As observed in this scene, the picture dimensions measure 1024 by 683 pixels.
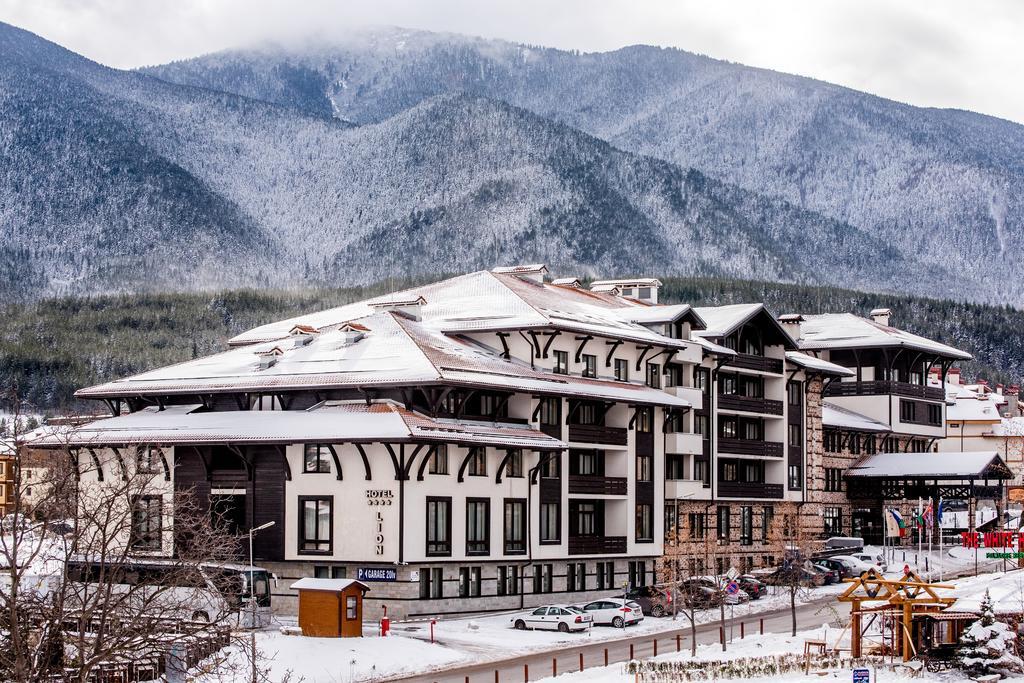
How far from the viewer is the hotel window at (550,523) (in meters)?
95.9

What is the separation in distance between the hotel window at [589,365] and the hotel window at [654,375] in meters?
5.63

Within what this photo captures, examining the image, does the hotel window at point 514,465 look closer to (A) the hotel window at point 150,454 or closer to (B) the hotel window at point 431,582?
(B) the hotel window at point 431,582

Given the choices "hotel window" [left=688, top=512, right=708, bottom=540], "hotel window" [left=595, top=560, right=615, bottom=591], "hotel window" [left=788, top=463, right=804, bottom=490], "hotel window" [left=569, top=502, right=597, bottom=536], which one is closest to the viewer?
"hotel window" [left=569, top=502, right=597, bottom=536]

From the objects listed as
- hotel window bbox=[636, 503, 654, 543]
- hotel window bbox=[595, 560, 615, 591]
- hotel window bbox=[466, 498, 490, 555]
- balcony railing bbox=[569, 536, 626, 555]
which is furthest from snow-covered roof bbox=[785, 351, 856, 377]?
hotel window bbox=[466, 498, 490, 555]

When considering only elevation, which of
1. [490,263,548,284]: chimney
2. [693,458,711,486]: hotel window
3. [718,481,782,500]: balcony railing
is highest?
[490,263,548,284]: chimney

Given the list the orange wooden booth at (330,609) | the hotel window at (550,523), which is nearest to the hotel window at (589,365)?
the hotel window at (550,523)

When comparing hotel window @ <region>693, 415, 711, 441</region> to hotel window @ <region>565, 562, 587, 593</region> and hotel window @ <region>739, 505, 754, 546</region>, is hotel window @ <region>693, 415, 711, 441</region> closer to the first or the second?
hotel window @ <region>739, 505, 754, 546</region>

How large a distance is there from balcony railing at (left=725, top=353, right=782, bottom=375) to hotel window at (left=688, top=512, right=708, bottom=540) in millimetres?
10917

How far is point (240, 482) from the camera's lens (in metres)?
89.9

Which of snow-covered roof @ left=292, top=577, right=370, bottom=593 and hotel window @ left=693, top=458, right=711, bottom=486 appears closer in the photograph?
snow-covered roof @ left=292, top=577, right=370, bottom=593

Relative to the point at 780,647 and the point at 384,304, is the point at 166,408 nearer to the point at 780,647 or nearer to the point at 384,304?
the point at 384,304

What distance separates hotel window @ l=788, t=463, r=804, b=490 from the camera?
123688 mm

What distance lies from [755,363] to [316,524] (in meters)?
42.6

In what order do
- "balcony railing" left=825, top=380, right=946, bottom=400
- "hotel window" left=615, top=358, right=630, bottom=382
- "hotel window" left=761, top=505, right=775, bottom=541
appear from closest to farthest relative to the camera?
"hotel window" left=615, top=358, right=630, bottom=382 → "hotel window" left=761, top=505, right=775, bottom=541 → "balcony railing" left=825, top=380, right=946, bottom=400
